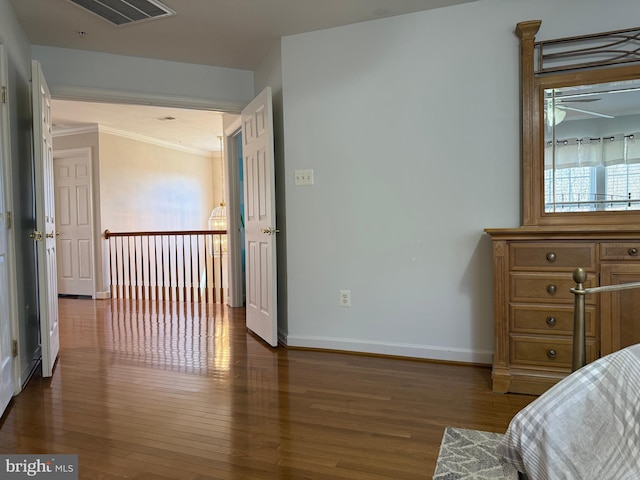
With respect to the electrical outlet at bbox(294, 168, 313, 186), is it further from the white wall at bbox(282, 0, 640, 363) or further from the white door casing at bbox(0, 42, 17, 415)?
the white door casing at bbox(0, 42, 17, 415)

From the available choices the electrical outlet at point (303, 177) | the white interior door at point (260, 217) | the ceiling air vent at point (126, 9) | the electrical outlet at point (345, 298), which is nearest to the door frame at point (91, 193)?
the white interior door at point (260, 217)

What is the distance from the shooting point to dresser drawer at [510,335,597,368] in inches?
92.3

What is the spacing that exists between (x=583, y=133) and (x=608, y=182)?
1.06 feet

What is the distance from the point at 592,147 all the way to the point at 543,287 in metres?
0.94

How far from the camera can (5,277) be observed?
7.98ft

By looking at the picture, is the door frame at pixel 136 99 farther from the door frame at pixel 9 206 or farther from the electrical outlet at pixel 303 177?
the electrical outlet at pixel 303 177

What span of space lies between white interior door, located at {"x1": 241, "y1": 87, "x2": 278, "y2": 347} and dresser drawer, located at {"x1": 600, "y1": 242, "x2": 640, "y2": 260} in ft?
6.85

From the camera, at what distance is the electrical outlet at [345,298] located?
3.27 meters

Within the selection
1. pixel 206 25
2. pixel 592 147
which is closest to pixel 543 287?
pixel 592 147

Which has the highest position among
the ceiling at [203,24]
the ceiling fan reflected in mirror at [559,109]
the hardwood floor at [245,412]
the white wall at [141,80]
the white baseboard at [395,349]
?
the ceiling at [203,24]

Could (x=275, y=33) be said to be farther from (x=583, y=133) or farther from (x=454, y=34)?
(x=583, y=133)

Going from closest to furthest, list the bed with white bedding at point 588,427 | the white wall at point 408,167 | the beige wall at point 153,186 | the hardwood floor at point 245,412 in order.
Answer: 1. the bed with white bedding at point 588,427
2. the hardwood floor at point 245,412
3. the white wall at point 408,167
4. the beige wall at point 153,186

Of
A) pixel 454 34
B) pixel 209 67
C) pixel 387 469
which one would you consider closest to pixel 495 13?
pixel 454 34

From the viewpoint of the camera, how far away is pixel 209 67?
3.96 m
